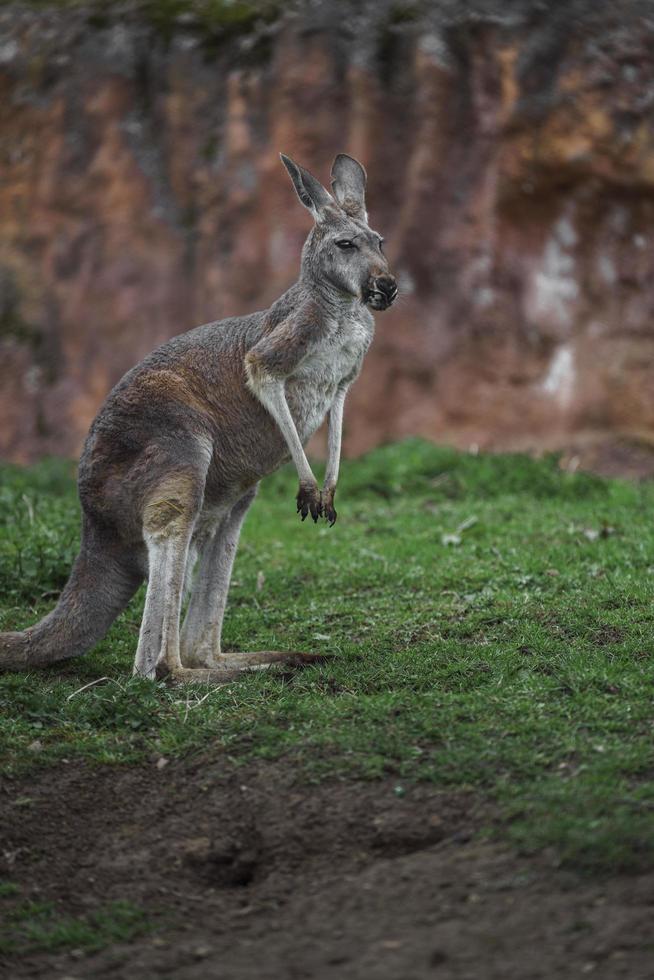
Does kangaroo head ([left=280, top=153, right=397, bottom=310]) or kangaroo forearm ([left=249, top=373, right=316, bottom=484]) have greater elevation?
kangaroo head ([left=280, top=153, right=397, bottom=310])

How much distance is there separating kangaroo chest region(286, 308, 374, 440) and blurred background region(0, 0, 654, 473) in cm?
452

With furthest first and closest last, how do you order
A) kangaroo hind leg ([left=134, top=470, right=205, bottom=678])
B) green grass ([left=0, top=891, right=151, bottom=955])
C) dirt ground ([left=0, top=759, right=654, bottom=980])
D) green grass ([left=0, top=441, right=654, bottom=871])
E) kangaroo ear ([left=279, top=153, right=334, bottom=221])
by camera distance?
kangaroo ear ([left=279, top=153, right=334, bottom=221])
kangaroo hind leg ([left=134, top=470, right=205, bottom=678])
green grass ([left=0, top=441, right=654, bottom=871])
green grass ([left=0, top=891, right=151, bottom=955])
dirt ground ([left=0, top=759, right=654, bottom=980])

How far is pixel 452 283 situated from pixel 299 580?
162 inches

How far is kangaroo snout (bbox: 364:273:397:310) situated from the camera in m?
4.71

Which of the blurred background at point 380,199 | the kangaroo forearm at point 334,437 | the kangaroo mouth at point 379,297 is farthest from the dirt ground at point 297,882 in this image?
the blurred background at point 380,199

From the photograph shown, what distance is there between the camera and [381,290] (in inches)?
186

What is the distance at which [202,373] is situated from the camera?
16.1ft

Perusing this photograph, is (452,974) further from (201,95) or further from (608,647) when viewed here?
(201,95)

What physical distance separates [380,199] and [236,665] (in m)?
5.77

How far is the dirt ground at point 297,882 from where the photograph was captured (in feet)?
8.75

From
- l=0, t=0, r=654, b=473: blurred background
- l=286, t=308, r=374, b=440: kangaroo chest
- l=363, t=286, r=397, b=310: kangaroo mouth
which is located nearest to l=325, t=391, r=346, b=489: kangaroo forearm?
l=286, t=308, r=374, b=440: kangaroo chest

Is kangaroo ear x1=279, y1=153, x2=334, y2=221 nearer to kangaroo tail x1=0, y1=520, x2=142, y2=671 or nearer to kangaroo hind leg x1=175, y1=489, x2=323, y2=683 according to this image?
kangaroo hind leg x1=175, y1=489, x2=323, y2=683

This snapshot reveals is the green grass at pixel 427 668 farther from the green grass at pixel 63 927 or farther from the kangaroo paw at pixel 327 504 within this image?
the green grass at pixel 63 927

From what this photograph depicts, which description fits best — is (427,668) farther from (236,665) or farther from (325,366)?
(325,366)
